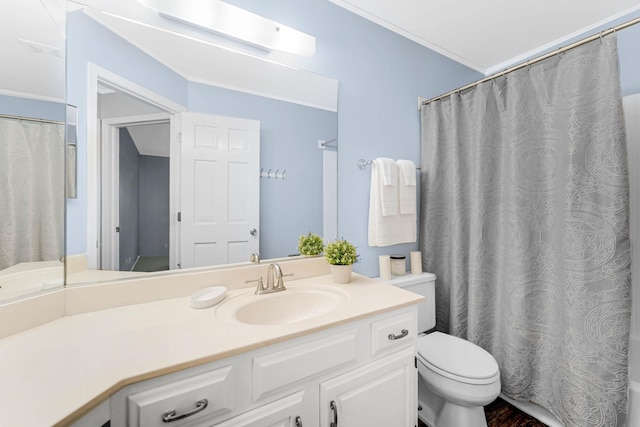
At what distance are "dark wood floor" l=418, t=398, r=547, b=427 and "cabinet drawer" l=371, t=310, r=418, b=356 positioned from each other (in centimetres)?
75

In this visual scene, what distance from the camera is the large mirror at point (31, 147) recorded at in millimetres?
776

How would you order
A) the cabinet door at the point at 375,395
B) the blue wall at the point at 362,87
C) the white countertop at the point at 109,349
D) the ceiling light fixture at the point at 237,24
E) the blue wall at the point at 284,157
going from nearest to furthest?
the white countertop at the point at 109,349, the cabinet door at the point at 375,395, the ceiling light fixture at the point at 237,24, the blue wall at the point at 284,157, the blue wall at the point at 362,87

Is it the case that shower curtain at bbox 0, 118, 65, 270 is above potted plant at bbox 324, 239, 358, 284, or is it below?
above

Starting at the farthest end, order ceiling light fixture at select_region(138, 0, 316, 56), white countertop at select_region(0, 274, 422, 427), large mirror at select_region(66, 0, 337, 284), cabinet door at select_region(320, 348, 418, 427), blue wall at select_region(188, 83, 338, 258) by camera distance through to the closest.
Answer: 1. blue wall at select_region(188, 83, 338, 258)
2. ceiling light fixture at select_region(138, 0, 316, 56)
3. large mirror at select_region(66, 0, 337, 284)
4. cabinet door at select_region(320, 348, 418, 427)
5. white countertop at select_region(0, 274, 422, 427)

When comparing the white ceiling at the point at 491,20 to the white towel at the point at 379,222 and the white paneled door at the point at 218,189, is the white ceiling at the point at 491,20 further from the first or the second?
the white paneled door at the point at 218,189

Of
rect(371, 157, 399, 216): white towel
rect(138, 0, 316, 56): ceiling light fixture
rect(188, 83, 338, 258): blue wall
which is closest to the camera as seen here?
rect(138, 0, 316, 56): ceiling light fixture

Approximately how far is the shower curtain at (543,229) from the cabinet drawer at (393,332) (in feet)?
2.55

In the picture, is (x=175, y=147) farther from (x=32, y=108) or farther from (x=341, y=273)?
(x=341, y=273)

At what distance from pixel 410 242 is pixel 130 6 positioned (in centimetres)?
192

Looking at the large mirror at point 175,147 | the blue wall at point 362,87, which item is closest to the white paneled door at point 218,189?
the large mirror at point 175,147

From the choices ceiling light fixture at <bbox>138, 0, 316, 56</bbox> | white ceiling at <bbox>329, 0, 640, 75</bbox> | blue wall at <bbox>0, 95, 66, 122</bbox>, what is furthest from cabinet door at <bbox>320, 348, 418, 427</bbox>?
white ceiling at <bbox>329, 0, 640, 75</bbox>

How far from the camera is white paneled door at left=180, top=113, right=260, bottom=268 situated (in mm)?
1141

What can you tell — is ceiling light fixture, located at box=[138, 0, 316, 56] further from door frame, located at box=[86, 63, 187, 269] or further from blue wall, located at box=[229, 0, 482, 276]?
door frame, located at box=[86, 63, 187, 269]

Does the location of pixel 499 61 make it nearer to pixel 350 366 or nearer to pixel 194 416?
pixel 350 366
